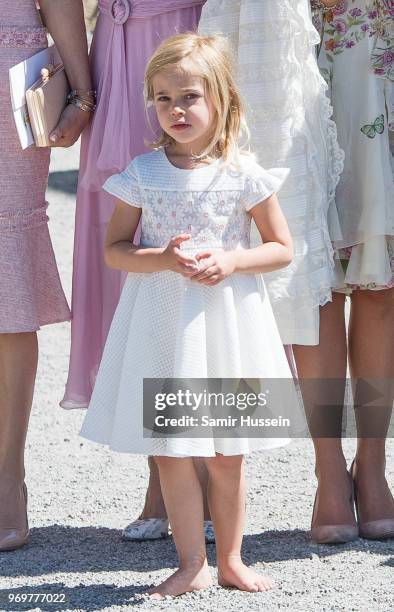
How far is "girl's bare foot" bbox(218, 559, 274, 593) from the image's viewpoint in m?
3.41

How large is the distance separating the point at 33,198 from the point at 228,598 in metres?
1.36

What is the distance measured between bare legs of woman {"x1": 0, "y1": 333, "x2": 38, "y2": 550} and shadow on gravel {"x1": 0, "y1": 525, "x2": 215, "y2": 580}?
118 millimetres

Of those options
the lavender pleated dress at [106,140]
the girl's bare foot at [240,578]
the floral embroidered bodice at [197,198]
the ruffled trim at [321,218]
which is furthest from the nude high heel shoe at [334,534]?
the floral embroidered bodice at [197,198]

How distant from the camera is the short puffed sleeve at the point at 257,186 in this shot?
3.39m

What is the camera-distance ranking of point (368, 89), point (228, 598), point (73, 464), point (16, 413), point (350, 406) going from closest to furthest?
1. point (228, 598)
2. point (368, 89)
3. point (16, 413)
4. point (73, 464)
5. point (350, 406)

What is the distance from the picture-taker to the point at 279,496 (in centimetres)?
445

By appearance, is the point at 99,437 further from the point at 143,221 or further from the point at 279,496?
the point at 279,496

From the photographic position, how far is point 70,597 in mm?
3428

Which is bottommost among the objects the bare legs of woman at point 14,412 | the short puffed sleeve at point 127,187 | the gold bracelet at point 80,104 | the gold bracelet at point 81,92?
the bare legs of woman at point 14,412

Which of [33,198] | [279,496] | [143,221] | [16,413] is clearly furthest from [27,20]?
[279,496]

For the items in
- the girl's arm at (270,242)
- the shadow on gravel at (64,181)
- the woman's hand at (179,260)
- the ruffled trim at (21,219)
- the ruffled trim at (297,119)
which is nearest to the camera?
the woman's hand at (179,260)

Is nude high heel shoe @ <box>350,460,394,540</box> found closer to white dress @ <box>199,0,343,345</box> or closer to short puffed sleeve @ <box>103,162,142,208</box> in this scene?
white dress @ <box>199,0,343,345</box>

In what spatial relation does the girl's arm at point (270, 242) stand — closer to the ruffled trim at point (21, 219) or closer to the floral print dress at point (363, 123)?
the floral print dress at point (363, 123)

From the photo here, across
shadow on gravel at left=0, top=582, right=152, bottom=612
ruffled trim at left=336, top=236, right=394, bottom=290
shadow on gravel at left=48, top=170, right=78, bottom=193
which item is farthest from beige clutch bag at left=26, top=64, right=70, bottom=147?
shadow on gravel at left=48, top=170, right=78, bottom=193
